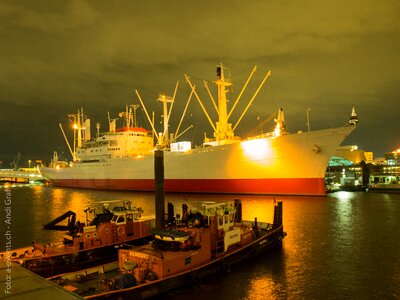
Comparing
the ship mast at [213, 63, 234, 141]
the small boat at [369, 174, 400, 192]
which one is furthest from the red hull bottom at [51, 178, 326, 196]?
the small boat at [369, 174, 400, 192]

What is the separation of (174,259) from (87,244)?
476cm

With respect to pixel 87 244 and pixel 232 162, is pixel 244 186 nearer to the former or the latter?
pixel 232 162

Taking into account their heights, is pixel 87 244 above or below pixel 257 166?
below

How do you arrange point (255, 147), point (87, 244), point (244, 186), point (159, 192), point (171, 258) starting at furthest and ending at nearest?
1. point (244, 186)
2. point (255, 147)
3. point (159, 192)
4. point (87, 244)
5. point (171, 258)

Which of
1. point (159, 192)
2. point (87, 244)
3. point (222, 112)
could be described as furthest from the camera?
point (222, 112)

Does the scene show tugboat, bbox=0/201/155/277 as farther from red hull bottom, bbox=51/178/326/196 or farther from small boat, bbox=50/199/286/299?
red hull bottom, bbox=51/178/326/196

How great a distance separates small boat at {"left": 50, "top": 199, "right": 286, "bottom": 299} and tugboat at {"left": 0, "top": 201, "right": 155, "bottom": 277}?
5.82ft

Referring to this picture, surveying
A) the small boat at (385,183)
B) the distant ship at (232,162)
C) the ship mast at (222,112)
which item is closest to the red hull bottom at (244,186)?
the distant ship at (232,162)

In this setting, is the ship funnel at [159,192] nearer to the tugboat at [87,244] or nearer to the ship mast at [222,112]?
the tugboat at [87,244]

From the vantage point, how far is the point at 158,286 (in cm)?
1052

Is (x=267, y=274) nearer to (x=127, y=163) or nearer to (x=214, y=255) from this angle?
(x=214, y=255)

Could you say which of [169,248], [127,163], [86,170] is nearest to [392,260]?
[169,248]

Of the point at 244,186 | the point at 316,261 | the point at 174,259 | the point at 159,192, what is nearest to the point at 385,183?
the point at 244,186

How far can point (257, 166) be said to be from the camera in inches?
1554
